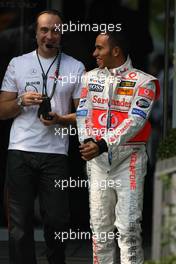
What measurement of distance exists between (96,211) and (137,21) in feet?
9.33

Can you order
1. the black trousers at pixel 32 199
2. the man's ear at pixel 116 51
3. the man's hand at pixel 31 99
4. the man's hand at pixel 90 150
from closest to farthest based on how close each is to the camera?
the man's hand at pixel 90 150
the man's ear at pixel 116 51
the man's hand at pixel 31 99
the black trousers at pixel 32 199

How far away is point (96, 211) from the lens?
7047 millimetres

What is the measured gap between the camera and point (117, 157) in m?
7.00

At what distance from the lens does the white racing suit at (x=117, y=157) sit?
6949 mm

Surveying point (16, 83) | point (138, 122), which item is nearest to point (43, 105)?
point (16, 83)

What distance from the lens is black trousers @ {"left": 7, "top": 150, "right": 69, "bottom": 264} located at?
7.42 meters

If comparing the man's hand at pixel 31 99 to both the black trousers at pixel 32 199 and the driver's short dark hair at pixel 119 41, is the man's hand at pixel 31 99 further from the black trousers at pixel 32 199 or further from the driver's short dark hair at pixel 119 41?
the driver's short dark hair at pixel 119 41

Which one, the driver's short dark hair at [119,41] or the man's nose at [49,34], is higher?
the man's nose at [49,34]

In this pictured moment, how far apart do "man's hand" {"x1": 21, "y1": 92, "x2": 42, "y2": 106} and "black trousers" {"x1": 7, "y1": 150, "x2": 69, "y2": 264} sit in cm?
38

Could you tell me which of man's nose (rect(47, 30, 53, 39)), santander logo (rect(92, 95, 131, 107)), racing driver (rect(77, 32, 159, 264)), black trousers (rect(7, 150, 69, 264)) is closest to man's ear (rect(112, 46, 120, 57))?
racing driver (rect(77, 32, 159, 264))

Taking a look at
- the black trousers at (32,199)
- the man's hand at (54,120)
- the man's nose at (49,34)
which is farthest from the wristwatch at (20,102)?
the man's nose at (49,34)

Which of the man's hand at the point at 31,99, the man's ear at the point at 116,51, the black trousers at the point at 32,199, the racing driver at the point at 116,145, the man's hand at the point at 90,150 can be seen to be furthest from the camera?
the black trousers at the point at 32,199

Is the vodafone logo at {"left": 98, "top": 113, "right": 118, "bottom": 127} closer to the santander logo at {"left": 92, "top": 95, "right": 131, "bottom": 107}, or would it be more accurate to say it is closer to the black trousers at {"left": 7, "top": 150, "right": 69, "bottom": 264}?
the santander logo at {"left": 92, "top": 95, "right": 131, "bottom": 107}

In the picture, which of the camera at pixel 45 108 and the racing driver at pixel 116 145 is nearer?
the racing driver at pixel 116 145
